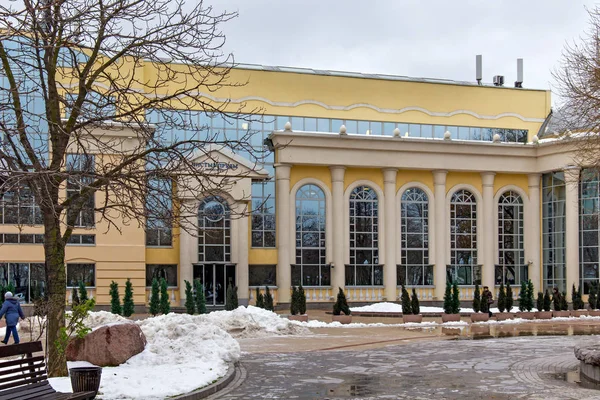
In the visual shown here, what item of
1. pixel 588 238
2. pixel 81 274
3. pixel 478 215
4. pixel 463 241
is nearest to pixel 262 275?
pixel 81 274

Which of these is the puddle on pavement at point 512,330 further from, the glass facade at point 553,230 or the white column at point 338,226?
the glass facade at point 553,230

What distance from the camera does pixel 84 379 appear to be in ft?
38.4

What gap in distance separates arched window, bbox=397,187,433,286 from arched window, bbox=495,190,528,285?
4595 millimetres

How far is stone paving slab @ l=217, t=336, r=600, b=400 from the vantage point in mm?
14297

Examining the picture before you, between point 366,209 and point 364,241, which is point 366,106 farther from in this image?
point 364,241

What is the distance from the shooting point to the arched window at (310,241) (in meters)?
42.5

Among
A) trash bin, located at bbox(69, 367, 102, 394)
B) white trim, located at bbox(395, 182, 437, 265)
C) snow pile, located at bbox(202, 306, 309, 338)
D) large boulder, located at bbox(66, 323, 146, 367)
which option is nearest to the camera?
trash bin, located at bbox(69, 367, 102, 394)

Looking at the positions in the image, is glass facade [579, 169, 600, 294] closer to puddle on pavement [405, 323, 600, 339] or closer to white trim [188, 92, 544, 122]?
white trim [188, 92, 544, 122]

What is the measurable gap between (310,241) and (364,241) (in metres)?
3.04

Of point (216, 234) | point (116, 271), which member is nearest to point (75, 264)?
point (116, 271)

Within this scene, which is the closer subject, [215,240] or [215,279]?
[215,240]

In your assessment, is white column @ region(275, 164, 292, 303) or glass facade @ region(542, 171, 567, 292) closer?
white column @ region(275, 164, 292, 303)

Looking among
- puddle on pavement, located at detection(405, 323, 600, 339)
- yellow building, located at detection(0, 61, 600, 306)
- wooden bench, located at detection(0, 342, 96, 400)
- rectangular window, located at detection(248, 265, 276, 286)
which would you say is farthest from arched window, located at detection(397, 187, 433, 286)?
wooden bench, located at detection(0, 342, 96, 400)

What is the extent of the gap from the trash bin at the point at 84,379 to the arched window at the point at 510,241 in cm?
3652
